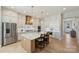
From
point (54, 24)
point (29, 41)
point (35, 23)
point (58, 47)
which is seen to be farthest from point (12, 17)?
point (58, 47)

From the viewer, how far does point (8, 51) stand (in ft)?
9.83

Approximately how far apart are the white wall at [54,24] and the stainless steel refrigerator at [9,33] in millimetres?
906

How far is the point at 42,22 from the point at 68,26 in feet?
2.56

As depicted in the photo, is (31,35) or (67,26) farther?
(31,35)

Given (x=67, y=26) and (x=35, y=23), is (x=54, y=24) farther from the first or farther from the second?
(x=35, y=23)

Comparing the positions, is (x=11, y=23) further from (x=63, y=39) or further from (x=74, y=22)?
(x=74, y=22)

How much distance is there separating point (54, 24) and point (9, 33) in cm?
141

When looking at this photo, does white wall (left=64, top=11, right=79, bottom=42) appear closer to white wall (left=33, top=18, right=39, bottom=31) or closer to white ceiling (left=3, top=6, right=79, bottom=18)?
white ceiling (left=3, top=6, right=79, bottom=18)

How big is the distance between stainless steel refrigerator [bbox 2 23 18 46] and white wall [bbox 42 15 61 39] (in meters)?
0.91

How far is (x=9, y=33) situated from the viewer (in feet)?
10.5

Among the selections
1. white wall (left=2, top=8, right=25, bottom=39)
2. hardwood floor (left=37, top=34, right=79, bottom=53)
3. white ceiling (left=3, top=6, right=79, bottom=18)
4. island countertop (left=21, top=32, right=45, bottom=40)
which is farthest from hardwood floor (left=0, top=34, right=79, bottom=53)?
white ceiling (left=3, top=6, right=79, bottom=18)

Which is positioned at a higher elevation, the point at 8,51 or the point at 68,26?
the point at 68,26

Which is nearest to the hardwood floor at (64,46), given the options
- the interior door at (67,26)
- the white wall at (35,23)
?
the interior door at (67,26)
